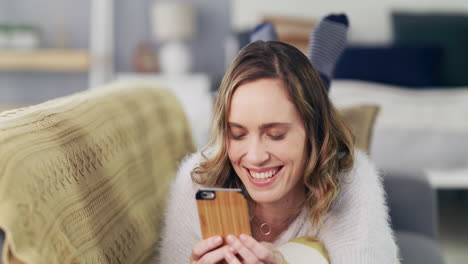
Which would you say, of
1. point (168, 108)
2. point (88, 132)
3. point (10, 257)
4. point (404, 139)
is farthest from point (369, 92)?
point (10, 257)

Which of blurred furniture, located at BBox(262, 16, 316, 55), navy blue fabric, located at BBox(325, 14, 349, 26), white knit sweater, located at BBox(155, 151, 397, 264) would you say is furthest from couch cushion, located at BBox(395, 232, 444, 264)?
blurred furniture, located at BBox(262, 16, 316, 55)

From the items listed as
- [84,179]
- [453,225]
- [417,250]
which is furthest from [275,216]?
[453,225]

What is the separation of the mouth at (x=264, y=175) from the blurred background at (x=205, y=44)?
220 centimetres

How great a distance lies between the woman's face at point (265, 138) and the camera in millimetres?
913

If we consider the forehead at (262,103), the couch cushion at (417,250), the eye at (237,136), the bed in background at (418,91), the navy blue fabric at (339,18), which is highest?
the navy blue fabric at (339,18)

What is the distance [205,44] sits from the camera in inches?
188

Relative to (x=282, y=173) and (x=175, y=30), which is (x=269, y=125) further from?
(x=175, y=30)

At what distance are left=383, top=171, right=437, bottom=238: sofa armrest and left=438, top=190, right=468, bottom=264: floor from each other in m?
0.78

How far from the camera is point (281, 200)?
3.52 ft

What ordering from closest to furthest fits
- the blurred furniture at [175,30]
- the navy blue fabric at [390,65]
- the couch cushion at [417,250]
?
the couch cushion at [417,250] → the navy blue fabric at [390,65] → the blurred furniture at [175,30]

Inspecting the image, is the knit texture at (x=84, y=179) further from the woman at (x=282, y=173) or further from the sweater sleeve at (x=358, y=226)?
the sweater sleeve at (x=358, y=226)

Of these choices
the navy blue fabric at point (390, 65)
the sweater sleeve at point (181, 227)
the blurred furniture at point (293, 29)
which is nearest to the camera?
the sweater sleeve at point (181, 227)

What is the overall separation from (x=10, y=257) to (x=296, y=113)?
512 mm

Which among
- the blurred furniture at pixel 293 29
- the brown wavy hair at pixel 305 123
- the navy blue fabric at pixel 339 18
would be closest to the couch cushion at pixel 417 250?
the brown wavy hair at pixel 305 123
